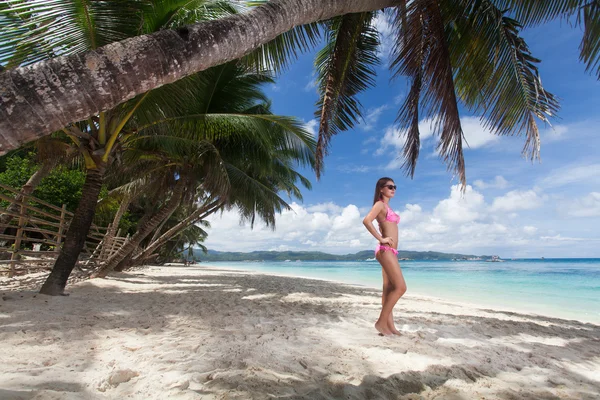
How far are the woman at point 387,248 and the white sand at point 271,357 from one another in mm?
284

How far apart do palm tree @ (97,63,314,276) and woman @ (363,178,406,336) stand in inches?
130

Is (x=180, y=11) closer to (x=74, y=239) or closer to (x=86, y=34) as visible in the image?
(x=86, y=34)

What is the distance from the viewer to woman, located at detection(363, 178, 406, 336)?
10.4 feet

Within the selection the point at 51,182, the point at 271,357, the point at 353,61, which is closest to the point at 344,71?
the point at 353,61

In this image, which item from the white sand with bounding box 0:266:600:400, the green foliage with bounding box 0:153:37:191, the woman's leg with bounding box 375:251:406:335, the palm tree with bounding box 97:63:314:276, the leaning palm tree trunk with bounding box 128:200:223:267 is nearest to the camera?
the white sand with bounding box 0:266:600:400

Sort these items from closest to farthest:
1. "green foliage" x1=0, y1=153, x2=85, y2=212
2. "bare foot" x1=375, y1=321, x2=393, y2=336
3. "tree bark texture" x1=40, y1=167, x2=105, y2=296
→ 1. "bare foot" x1=375, y1=321, x2=393, y2=336
2. "tree bark texture" x1=40, y1=167, x2=105, y2=296
3. "green foliage" x1=0, y1=153, x2=85, y2=212

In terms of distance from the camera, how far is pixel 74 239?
4.91m

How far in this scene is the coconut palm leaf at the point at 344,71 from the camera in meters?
4.62

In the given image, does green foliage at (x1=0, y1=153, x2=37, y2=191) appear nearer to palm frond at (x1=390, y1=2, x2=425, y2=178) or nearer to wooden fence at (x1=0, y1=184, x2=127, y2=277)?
wooden fence at (x1=0, y1=184, x2=127, y2=277)

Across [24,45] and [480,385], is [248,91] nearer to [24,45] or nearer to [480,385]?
[24,45]

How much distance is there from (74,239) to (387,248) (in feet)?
14.9

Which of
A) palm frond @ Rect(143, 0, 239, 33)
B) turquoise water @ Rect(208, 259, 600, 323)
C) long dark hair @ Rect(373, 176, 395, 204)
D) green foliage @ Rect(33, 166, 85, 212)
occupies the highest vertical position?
palm frond @ Rect(143, 0, 239, 33)

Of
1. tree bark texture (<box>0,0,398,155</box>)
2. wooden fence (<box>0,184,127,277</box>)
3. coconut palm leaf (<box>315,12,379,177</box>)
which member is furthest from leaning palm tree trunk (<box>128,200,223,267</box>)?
tree bark texture (<box>0,0,398,155</box>)

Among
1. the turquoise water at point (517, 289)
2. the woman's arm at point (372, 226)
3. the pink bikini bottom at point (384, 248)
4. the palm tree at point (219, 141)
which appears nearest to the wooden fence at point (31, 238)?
the palm tree at point (219, 141)
